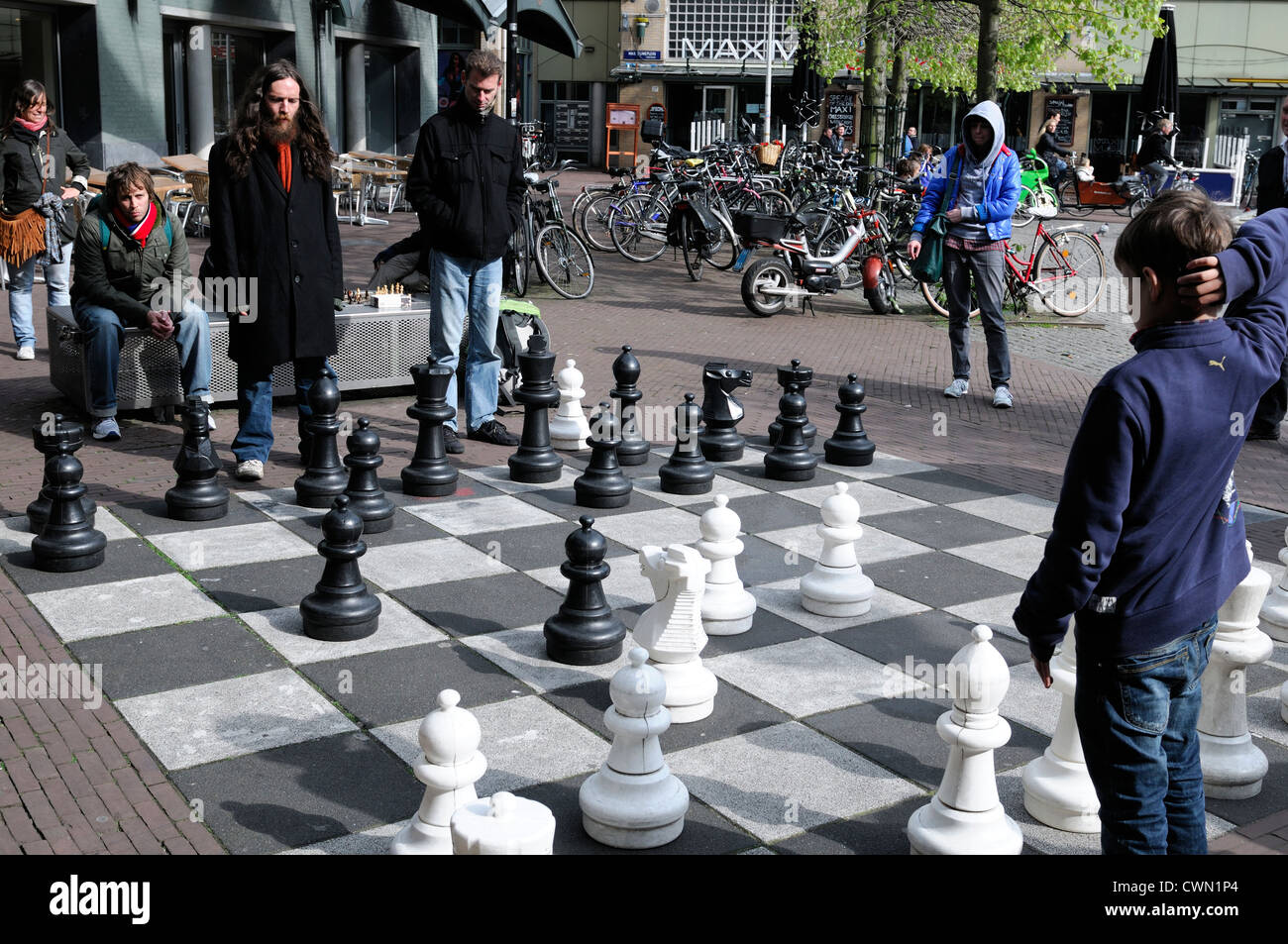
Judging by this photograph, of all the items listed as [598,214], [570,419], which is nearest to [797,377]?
[570,419]

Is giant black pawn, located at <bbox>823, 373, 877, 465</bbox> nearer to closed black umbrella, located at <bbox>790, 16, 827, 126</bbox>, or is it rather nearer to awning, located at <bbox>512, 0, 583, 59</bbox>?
awning, located at <bbox>512, 0, 583, 59</bbox>

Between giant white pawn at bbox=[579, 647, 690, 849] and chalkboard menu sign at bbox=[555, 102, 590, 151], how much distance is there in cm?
4115

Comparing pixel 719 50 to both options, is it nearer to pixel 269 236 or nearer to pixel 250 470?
pixel 269 236

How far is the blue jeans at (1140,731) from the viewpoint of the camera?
2.51 m

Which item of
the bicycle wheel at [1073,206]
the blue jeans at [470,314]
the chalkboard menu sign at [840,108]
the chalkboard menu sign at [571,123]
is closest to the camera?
the blue jeans at [470,314]

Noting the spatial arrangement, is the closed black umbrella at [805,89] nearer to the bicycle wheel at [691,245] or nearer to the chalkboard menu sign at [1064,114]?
the bicycle wheel at [691,245]

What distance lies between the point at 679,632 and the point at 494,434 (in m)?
3.29

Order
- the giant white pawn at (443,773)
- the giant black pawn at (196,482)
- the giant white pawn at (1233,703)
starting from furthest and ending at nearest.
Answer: the giant black pawn at (196,482)
the giant white pawn at (1233,703)
the giant white pawn at (443,773)

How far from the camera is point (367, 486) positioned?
5.40 meters

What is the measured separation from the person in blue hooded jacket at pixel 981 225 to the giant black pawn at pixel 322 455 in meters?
4.22

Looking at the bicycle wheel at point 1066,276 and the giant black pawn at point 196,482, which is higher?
the bicycle wheel at point 1066,276

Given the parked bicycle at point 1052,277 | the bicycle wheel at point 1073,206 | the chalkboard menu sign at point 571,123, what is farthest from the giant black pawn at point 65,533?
the chalkboard menu sign at point 571,123
